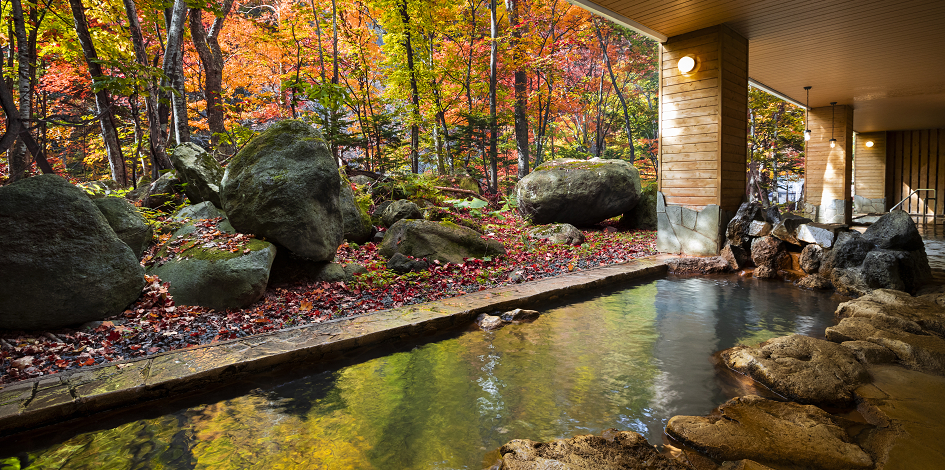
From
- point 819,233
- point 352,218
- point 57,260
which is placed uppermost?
point 352,218

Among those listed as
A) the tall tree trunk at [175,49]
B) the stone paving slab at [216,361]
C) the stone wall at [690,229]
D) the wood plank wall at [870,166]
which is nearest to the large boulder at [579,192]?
the stone wall at [690,229]

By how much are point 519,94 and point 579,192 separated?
280 inches

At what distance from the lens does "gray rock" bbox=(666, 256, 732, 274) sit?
7098 millimetres

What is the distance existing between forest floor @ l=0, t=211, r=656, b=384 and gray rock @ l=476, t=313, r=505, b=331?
802 mm

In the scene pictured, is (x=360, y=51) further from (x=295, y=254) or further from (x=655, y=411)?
(x=655, y=411)

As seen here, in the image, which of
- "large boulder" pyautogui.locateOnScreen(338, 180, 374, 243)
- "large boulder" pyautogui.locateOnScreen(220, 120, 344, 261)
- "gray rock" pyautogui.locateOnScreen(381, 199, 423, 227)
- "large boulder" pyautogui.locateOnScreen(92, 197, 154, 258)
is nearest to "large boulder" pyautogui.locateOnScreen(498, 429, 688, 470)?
"large boulder" pyautogui.locateOnScreen(220, 120, 344, 261)

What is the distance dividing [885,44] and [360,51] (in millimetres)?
10929

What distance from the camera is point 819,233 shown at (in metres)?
6.50

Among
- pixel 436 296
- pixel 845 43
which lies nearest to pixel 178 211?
pixel 436 296

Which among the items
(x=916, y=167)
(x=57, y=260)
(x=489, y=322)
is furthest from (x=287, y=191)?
(x=916, y=167)

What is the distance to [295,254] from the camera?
509 cm

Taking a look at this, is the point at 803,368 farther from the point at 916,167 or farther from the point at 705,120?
the point at 916,167

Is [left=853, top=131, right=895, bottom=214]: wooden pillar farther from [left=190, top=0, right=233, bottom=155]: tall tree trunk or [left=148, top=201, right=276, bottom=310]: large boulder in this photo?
[left=190, top=0, right=233, bottom=155]: tall tree trunk

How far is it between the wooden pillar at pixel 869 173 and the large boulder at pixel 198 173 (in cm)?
2166
